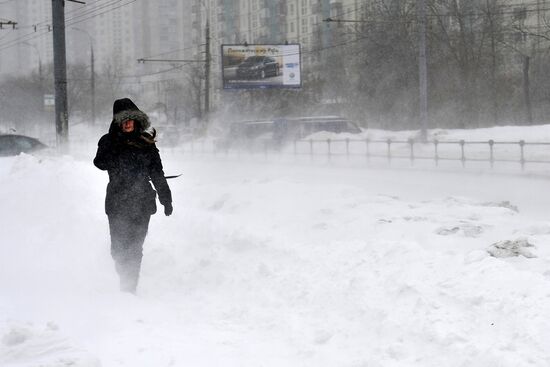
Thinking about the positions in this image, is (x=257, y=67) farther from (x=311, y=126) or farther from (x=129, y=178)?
(x=129, y=178)

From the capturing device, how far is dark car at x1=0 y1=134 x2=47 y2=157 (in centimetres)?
2153

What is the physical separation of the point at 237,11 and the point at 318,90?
36904mm

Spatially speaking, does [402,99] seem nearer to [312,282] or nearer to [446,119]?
[446,119]

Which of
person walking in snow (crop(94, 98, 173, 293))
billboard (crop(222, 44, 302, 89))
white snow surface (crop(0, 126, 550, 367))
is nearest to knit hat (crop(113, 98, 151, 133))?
person walking in snow (crop(94, 98, 173, 293))

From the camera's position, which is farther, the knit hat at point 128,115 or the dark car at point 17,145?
the dark car at point 17,145

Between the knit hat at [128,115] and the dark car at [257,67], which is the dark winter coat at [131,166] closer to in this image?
the knit hat at [128,115]

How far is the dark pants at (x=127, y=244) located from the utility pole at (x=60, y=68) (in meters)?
11.7

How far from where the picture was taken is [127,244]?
6520mm

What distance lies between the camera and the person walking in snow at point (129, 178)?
6.38 metres

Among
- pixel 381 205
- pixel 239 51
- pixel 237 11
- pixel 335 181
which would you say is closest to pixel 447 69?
pixel 239 51

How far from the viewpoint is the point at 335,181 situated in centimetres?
2056

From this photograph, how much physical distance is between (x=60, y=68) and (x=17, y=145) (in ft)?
17.0

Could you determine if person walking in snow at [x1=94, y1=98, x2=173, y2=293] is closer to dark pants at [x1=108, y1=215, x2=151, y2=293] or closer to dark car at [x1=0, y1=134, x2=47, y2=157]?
dark pants at [x1=108, y1=215, x2=151, y2=293]

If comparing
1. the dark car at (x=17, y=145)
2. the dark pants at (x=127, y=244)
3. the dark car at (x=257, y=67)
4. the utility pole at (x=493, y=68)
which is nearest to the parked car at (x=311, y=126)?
the utility pole at (x=493, y=68)
